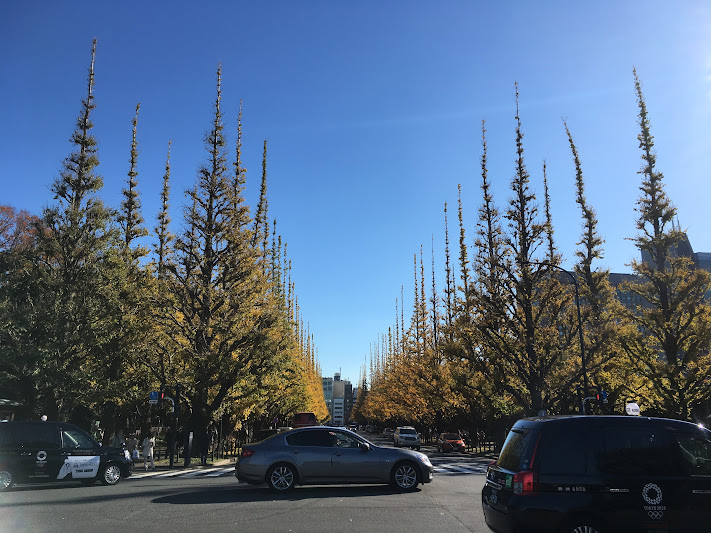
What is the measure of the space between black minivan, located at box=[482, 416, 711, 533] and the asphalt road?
2.50 m

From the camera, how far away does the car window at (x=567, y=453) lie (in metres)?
6.30

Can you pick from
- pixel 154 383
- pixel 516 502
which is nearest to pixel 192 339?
pixel 154 383

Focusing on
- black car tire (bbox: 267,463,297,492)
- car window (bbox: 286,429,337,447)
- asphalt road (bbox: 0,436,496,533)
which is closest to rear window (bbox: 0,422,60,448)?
asphalt road (bbox: 0,436,496,533)

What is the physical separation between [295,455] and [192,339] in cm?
1396

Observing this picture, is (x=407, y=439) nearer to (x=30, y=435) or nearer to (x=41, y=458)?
(x=41, y=458)

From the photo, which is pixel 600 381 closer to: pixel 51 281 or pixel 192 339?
pixel 192 339

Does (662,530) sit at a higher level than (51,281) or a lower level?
lower

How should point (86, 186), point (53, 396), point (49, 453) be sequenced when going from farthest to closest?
point (86, 186)
point (53, 396)
point (49, 453)

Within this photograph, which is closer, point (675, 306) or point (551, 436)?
point (551, 436)

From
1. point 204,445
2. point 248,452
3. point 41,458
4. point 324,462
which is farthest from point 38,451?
point 204,445

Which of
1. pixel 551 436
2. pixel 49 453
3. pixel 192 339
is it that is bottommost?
pixel 49 453

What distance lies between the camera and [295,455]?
1226 cm

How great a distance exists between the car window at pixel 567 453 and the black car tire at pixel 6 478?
42.2ft

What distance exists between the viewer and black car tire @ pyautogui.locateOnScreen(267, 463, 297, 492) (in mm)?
12125
